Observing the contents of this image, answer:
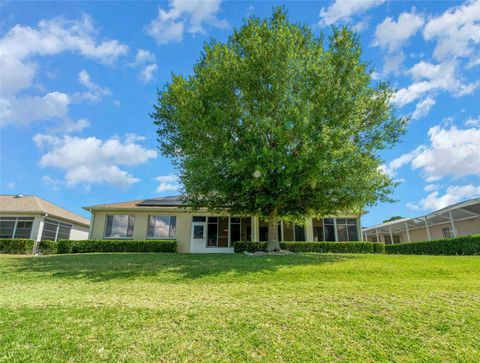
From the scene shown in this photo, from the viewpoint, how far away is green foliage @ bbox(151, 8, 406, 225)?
1245 cm

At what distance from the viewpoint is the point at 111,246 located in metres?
20.3

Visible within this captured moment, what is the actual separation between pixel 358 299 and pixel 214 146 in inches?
360

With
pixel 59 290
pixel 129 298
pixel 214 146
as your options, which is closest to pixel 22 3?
pixel 214 146

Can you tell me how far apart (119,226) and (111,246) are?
2327 mm

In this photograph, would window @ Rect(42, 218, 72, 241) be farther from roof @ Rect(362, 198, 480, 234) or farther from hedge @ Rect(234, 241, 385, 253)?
roof @ Rect(362, 198, 480, 234)

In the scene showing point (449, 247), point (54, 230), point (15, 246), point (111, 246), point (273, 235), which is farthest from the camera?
point (54, 230)

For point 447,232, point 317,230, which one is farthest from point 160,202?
point 447,232

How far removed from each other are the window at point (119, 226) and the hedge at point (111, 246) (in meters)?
1.75

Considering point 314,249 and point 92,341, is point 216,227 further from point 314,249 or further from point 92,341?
point 92,341

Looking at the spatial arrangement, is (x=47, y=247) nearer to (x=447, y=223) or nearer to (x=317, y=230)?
(x=317, y=230)

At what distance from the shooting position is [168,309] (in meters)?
5.61

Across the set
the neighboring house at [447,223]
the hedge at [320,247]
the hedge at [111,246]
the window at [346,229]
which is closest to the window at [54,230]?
the hedge at [111,246]

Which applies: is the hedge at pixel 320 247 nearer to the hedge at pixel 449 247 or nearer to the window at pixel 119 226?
the hedge at pixel 449 247

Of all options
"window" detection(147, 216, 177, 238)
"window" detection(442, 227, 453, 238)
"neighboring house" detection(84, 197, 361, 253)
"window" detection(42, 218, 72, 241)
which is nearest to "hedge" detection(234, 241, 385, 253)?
"neighboring house" detection(84, 197, 361, 253)
